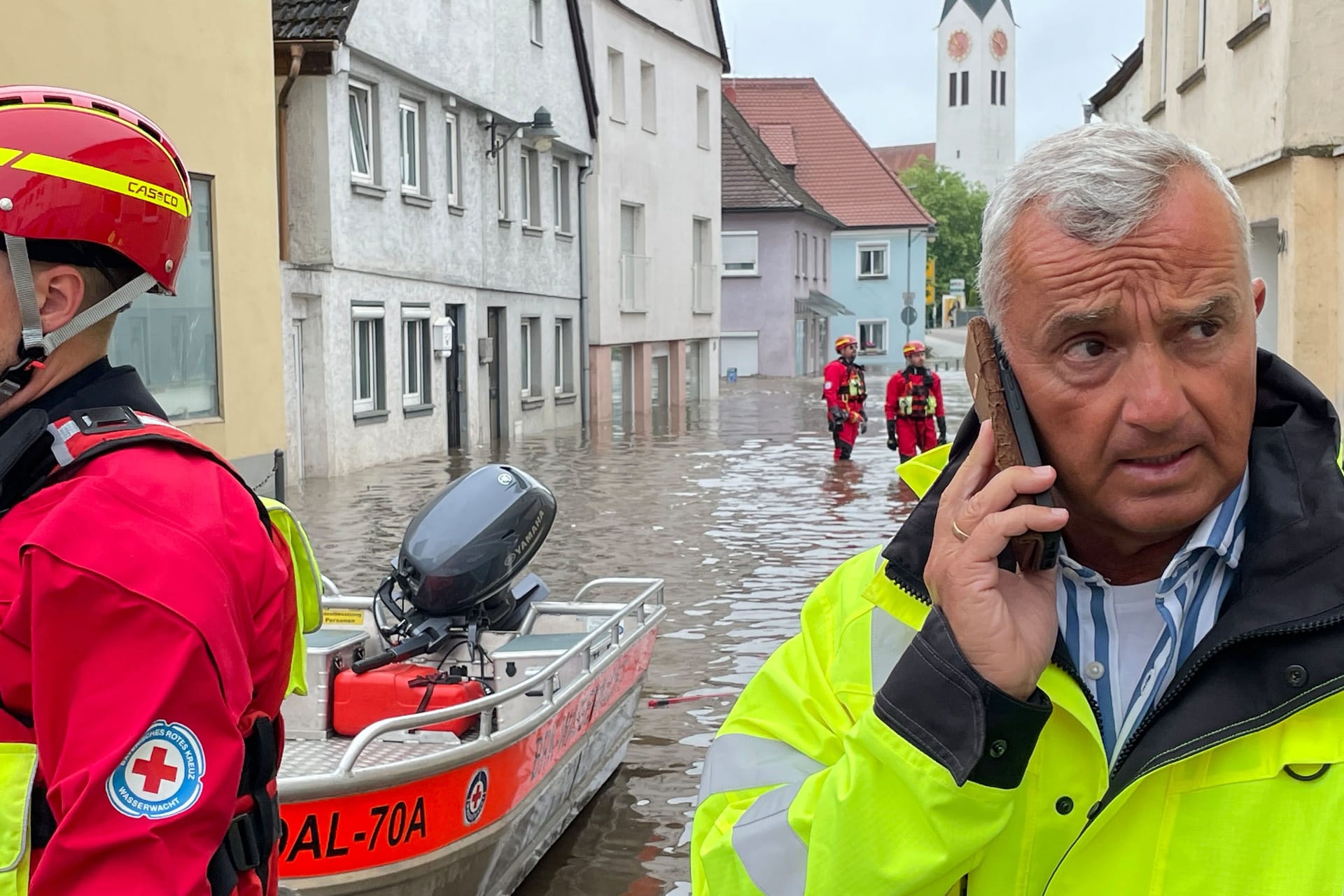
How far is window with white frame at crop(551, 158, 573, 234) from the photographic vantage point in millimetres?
29062

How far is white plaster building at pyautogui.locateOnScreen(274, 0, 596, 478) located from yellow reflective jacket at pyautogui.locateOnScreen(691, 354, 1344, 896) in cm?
1772

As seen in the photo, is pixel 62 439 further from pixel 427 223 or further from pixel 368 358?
pixel 427 223

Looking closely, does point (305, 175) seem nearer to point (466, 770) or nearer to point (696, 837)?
point (466, 770)

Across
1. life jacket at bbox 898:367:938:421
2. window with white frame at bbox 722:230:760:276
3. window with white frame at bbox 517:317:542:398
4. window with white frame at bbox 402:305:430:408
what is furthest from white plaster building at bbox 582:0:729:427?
life jacket at bbox 898:367:938:421

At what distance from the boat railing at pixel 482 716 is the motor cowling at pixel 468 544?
506 millimetres

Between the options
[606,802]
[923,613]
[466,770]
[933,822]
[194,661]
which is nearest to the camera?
[933,822]

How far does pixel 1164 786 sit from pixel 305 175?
61.4ft

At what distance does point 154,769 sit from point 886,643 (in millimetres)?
992

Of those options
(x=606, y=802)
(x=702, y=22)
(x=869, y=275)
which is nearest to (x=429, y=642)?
(x=606, y=802)

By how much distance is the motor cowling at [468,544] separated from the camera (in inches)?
258

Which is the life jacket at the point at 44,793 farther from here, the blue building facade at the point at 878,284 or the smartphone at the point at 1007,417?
the blue building facade at the point at 878,284

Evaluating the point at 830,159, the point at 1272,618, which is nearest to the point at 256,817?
the point at 1272,618

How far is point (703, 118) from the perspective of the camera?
38.0 meters

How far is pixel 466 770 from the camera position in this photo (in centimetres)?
544
